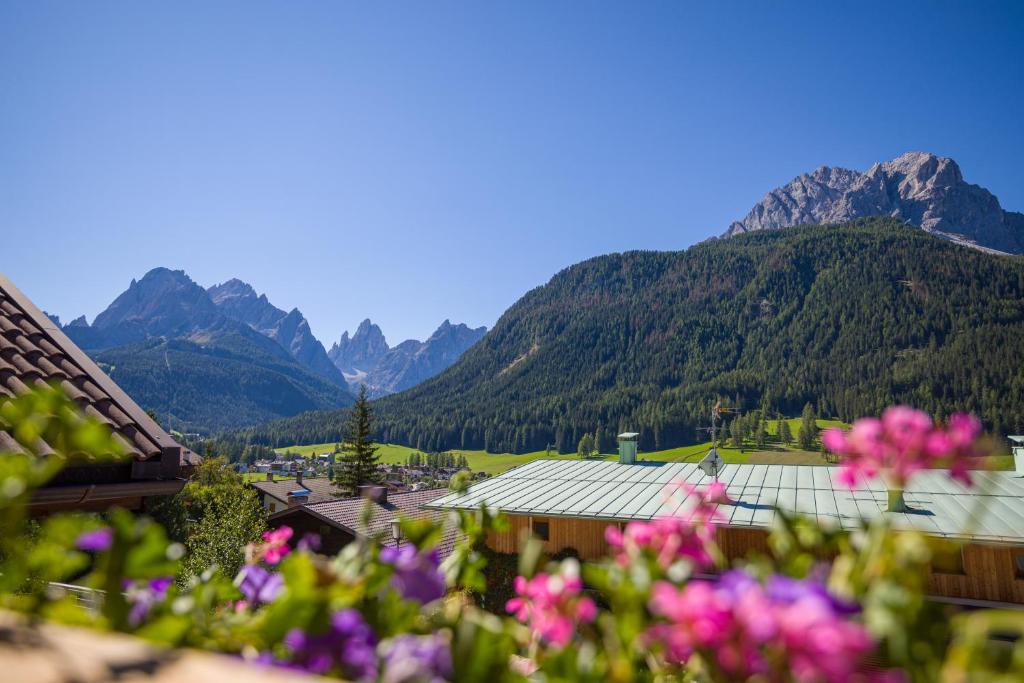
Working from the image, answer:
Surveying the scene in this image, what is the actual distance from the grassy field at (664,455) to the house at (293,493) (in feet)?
34.0

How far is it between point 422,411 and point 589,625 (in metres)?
138

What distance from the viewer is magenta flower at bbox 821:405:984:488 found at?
2.28 ft

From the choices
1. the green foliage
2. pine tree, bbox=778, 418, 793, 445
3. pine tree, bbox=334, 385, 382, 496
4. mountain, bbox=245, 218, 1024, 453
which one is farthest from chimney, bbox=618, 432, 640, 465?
mountain, bbox=245, 218, 1024, 453

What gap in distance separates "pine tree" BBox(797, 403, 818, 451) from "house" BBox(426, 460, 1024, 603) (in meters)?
67.9

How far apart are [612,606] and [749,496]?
45.1ft

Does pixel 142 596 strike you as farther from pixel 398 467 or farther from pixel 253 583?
pixel 398 467

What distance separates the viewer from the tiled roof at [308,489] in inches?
1468

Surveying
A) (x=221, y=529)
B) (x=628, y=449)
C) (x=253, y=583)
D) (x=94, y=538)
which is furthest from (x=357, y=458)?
(x=94, y=538)

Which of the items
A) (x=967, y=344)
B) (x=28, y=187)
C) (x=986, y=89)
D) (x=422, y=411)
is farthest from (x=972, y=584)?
(x=986, y=89)

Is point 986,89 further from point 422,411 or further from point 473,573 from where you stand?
point 473,573

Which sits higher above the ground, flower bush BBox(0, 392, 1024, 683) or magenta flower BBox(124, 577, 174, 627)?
flower bush BBox(0, 392, 1024, 683)

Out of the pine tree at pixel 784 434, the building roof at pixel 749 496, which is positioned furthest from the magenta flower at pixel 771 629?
the pine tree at pixel 784 434

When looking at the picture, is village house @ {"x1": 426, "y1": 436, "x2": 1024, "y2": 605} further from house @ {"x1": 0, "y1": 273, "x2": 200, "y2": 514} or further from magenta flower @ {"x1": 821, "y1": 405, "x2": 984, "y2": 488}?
magenta flower @ {"x1": 821, "y1": 405, "x2": 984, "y2": 488}

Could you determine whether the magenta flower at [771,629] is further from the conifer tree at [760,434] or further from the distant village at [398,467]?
the conifer tree at [760,434]
